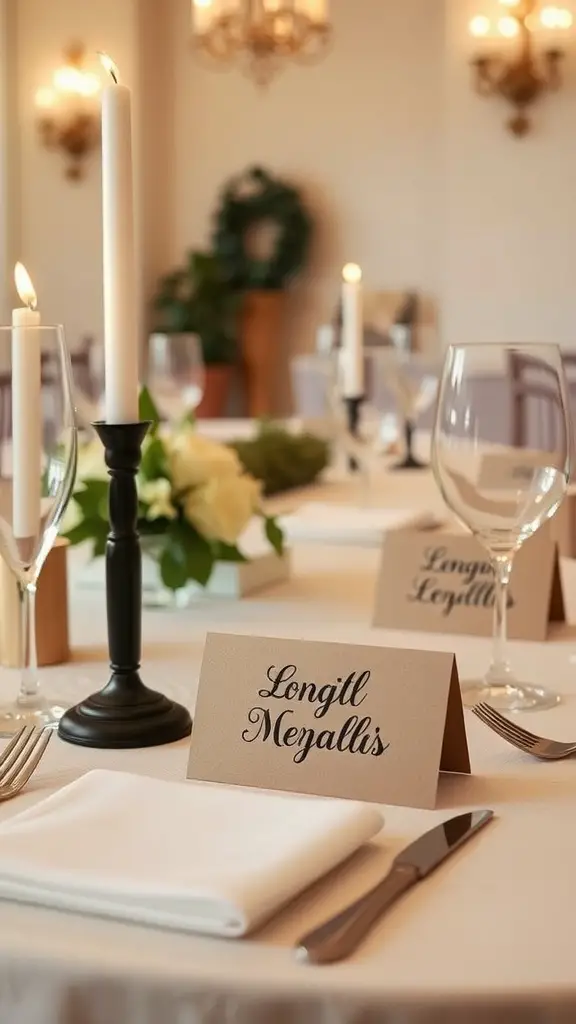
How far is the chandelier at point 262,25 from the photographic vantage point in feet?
17.4

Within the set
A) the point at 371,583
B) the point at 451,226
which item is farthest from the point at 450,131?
the point at 371,583

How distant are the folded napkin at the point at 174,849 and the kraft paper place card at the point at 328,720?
0.07m

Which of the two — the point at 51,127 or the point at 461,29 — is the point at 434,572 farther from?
the point at 51,127

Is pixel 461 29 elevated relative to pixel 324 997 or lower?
elevated

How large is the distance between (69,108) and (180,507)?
6907 millimetres

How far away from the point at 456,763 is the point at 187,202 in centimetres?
776

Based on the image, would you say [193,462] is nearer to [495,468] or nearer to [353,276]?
[495,468]

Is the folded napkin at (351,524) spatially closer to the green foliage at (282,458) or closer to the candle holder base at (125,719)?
the green foliage at (282,458)

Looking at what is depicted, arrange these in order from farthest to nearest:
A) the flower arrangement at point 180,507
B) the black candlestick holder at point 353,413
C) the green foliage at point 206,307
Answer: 1. the green foliage at point 206,307
2. the black candlestick holder at point 353,413
3. the flower arrangement at point 180,507

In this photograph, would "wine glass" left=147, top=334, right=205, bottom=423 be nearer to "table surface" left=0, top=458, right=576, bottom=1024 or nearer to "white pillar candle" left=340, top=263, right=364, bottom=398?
"white pillar candle" left=340, top=263, right=364, bottom=398

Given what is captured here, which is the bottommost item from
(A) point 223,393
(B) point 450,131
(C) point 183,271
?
(A) point 223,393

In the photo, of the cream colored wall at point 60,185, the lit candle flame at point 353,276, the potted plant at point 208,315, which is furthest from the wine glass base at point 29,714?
the cream colored wall at point 60,185

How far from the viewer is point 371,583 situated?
1.57 metres

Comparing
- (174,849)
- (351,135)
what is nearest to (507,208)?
(351,135)
